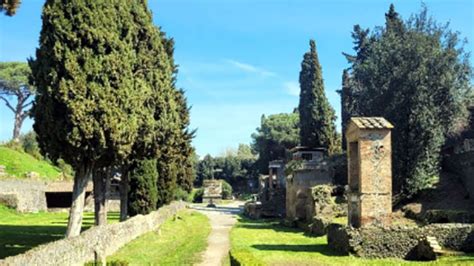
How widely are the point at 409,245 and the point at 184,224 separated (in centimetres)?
2139

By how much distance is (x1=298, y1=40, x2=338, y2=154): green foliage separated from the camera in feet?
188

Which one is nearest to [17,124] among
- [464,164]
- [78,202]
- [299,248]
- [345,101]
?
[345,101]

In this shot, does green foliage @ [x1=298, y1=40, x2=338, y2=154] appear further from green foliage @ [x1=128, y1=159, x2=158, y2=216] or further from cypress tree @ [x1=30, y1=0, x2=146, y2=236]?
cypress tree @ [x1=30, y1=0, x2=146, y2=236]

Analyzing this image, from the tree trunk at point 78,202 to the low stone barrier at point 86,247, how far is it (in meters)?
0.89

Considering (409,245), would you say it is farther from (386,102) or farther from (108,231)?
(386,102)

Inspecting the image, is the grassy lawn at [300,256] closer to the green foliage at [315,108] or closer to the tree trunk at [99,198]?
the tree trunk at [99,198]

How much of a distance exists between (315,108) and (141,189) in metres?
30.3

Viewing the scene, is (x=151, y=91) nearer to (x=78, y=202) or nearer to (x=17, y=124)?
(x=78, y=202)

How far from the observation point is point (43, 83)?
19453 millimetres

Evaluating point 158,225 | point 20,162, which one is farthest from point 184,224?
point 20,162

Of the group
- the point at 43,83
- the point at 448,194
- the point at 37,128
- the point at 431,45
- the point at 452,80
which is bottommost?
the point at 448,194

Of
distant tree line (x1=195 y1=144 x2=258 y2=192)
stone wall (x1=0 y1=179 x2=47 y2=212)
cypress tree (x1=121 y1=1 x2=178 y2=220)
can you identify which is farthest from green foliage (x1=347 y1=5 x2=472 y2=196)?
distant tree line (x1=195 y1=144 x2=258 y2=192)

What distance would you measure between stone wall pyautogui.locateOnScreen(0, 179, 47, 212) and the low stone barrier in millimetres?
21859

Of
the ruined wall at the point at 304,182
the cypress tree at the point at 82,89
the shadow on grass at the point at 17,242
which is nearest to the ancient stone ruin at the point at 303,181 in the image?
the ruined wall at the point at 304,182
